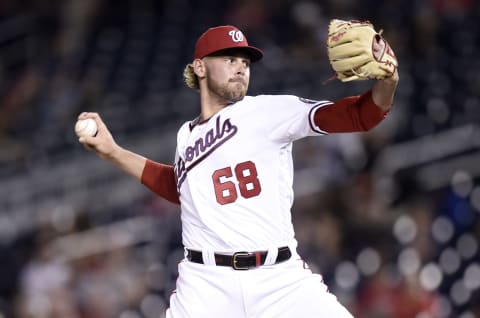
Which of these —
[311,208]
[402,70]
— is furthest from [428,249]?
[402,70]

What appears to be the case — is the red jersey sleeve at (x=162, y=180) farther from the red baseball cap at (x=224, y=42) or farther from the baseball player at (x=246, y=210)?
the red baseball cap at (x=224, y=42)

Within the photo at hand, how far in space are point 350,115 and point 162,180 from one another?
1.09m

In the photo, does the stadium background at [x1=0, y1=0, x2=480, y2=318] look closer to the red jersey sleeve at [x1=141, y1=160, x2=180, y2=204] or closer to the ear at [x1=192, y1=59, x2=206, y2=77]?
the red jersey sleeve at [x1=141, y1=160, x2=180, y2=204]

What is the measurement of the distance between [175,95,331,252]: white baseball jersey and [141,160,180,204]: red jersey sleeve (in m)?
0.44

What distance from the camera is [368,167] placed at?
7652 millimetres

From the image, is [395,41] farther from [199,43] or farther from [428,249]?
[199,43]

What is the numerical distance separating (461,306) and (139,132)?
2.98m

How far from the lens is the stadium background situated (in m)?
7.38

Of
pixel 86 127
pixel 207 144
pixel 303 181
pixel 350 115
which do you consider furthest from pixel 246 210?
pixel 303 181

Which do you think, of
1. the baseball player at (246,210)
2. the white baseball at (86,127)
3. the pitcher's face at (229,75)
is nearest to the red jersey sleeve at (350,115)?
the baseball player at (246,210)

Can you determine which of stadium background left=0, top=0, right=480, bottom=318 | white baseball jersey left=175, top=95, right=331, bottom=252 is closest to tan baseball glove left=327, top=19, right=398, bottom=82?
white baseball jersey left=175, top=95, right=331, bottom=252

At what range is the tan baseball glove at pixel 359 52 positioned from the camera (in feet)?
12.4

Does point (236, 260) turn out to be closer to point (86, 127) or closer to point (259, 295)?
point (259, 295)

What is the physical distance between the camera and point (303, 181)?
7809 millimetres
